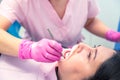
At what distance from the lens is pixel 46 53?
3.32ft

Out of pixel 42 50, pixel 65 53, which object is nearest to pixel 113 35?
pixel 65 53

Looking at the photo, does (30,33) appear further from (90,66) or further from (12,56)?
(90,66)

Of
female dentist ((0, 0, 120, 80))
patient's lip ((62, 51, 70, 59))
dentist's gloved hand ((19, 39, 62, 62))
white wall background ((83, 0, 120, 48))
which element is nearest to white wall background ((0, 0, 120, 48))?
white wall background ((83, 0, 120, 48))

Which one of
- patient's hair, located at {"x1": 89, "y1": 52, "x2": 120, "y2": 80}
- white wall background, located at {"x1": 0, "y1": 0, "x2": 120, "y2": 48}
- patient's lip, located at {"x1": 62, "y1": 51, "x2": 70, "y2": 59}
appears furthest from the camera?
white wall background, located at {"x1": 0, "y1": 0, "x2": 120, "y2": 48}

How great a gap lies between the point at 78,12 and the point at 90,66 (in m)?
0.40

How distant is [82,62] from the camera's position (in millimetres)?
1081

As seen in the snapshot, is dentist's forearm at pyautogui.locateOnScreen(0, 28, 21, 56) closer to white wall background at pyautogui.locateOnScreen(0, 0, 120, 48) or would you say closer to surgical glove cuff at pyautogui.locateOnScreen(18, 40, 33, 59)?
surgical glove cuff at pyautogui.locateOnScreen(18, 40, 33, 59)

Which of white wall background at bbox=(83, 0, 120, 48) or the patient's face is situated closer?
the patient's face

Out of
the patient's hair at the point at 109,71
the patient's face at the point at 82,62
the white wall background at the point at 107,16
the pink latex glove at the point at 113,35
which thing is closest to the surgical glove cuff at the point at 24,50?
the patient's face at the point at 82,62

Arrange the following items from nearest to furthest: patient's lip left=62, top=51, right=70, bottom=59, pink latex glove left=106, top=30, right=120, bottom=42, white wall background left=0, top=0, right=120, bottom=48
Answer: patient's lip left=62, top=51, right=70, bottom=59 < pink latex glove left=106, top=30, right=120, bottom=42 < white wall background left=0, top=0, right=120, bottom=48

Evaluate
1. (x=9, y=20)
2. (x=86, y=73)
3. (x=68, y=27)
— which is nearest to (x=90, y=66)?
(x=86, y=73)

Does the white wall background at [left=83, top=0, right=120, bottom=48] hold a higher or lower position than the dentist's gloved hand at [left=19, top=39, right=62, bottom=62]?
lower

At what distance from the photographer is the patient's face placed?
1.06 meters

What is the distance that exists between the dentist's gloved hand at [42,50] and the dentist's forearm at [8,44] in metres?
0.03
